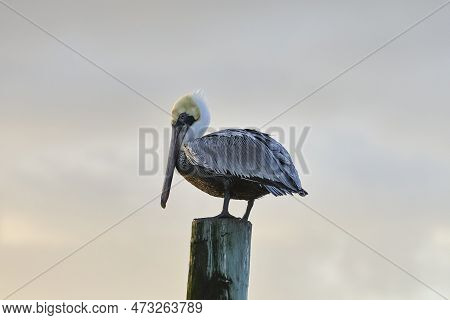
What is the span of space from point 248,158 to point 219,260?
158 centimetres

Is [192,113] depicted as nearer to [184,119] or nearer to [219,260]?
[184,119]

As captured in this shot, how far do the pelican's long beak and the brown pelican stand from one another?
0.36ft

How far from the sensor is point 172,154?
25.1ft

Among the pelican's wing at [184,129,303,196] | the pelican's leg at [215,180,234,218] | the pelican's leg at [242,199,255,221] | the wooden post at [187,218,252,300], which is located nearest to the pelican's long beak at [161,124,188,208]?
the pelican's wing at [184,129,303,196]

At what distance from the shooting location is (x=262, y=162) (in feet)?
22.2

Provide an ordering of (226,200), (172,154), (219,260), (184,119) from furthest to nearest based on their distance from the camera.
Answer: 1. (184,119)
2. (172,154)
3. (226,200)
4. (219,260)

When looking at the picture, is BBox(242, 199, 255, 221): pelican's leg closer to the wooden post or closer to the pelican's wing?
the pelican's wing

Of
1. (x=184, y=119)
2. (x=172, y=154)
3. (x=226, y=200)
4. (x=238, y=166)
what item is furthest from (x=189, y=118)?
(x=226, y=200)

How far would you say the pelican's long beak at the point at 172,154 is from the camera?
24.8 feet

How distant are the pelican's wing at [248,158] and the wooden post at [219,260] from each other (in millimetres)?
1111

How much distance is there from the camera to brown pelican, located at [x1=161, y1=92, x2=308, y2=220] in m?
6.66

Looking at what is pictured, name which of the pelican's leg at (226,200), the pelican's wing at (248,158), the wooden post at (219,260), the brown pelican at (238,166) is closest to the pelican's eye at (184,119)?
the brown pelican at (238,166)

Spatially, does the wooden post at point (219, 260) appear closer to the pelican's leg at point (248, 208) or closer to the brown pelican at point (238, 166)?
the brown pelican at point (238, 166)
